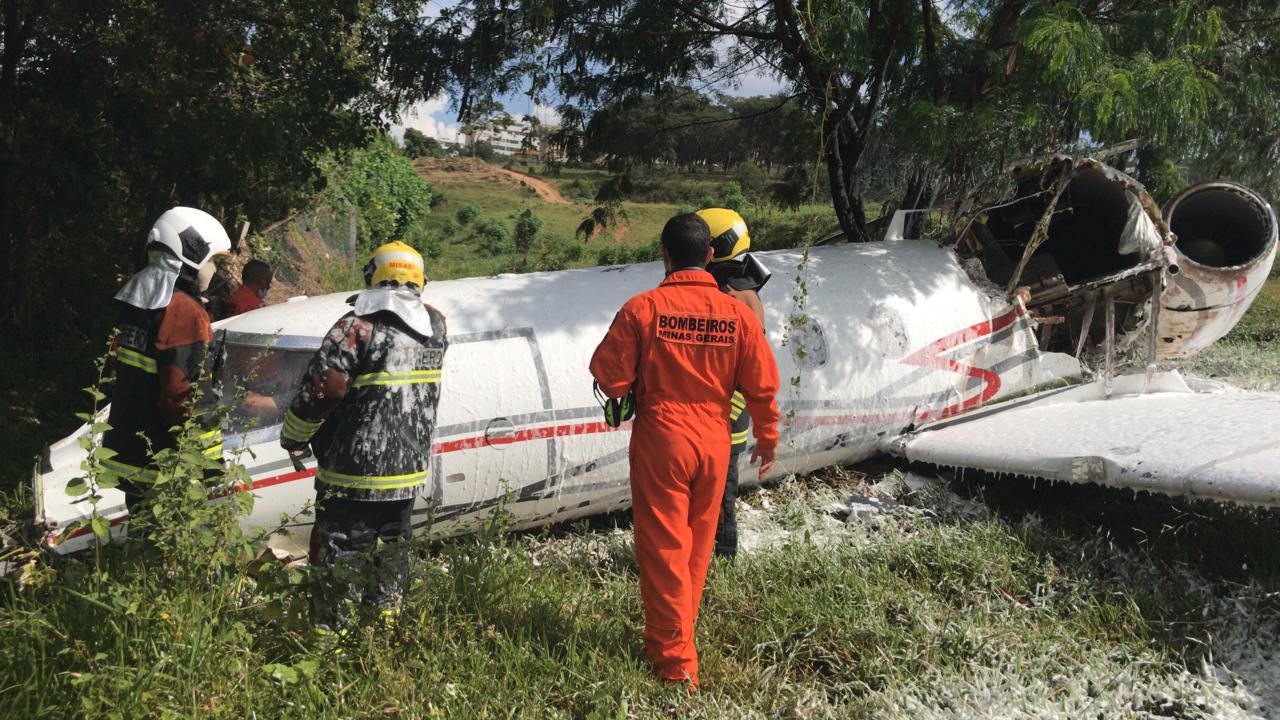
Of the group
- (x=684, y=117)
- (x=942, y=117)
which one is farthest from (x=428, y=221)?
(x=942, y=117)

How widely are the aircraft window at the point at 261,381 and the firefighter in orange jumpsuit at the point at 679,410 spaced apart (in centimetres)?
191

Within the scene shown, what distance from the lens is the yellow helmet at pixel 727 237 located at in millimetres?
4453

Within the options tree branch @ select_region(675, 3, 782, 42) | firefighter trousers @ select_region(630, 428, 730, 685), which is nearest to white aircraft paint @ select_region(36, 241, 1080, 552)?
firefighter trousers @ select_region(630, 428, 730, 685)

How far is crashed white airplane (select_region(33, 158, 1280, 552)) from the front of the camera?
171 inches

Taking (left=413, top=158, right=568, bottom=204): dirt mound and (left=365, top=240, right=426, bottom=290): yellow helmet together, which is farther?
(left=413, top=158, right=568, bottom=204): dirt mound

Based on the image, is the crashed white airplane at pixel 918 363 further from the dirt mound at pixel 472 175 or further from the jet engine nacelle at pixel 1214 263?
the dirt mound at pixel 472 175

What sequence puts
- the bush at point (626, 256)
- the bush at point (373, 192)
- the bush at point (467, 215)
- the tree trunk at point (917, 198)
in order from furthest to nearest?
1. the bush at point (467, 215)
2. the bush at point (626, 256)
3. the bush at point (373, 192)
4. the tree trunk at point (917, 198)

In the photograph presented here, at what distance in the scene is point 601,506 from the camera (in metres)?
5.03

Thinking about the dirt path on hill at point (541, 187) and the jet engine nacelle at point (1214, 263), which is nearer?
the jet engine nacelle at point (1214, 263)

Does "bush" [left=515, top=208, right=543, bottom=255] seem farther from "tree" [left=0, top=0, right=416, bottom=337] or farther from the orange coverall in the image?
the orange coverall

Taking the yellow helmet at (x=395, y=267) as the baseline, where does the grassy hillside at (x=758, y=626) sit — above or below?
below

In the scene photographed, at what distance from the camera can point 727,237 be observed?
4.46 metres

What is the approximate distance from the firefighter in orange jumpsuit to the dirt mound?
60.7m

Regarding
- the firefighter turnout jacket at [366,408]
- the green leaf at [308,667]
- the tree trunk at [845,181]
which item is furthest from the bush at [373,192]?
the green leaf at [308,667]
